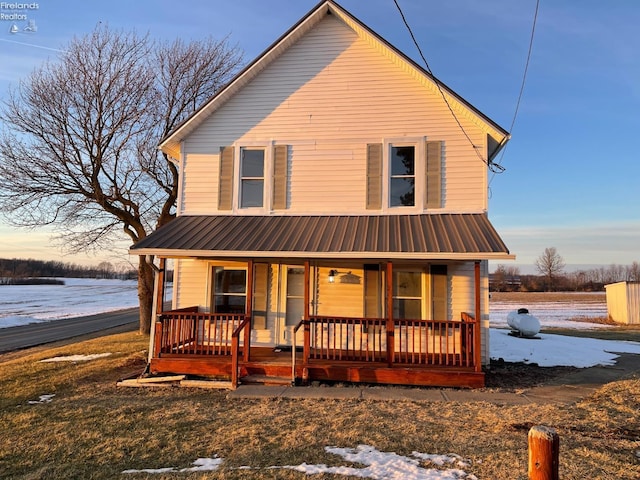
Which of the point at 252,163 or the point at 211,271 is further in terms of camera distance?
the point at 252,163

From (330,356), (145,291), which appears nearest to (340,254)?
(330,356)

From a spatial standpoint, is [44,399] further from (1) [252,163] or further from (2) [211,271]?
(1) [252,163]

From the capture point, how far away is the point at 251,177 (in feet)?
34.5

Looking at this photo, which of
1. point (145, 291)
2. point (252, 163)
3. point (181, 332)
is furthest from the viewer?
point (145, 291)

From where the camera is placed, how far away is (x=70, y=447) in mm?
5105

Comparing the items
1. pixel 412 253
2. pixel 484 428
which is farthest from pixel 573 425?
pixel 412 253

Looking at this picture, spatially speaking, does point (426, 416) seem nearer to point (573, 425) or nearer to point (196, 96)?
point (573, 425)

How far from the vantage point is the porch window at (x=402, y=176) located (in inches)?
391

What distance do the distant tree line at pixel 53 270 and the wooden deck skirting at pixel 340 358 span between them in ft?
329

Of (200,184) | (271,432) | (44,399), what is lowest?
(44,399)

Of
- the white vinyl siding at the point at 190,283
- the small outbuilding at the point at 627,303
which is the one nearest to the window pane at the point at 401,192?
the white vinyl siding at the point at 190,283

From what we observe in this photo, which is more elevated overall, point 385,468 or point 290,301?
point 290,301

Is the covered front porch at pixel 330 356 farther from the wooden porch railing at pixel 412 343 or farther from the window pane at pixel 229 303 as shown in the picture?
the window pane at pixel 229 303

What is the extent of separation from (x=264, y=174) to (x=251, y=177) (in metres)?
0.36
